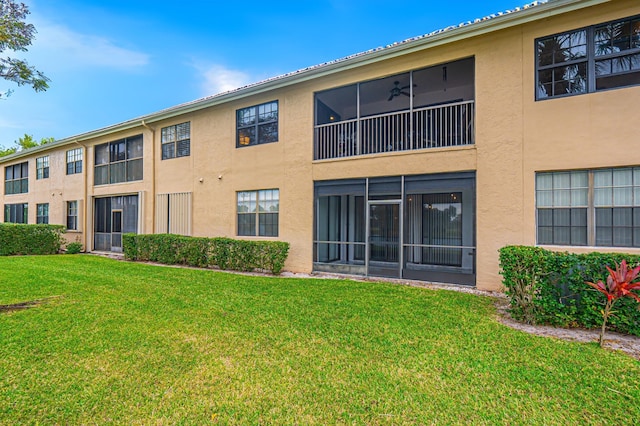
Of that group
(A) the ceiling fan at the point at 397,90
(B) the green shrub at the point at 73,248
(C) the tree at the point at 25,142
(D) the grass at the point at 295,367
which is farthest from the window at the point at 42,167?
(C) the tree at the point at 25,142

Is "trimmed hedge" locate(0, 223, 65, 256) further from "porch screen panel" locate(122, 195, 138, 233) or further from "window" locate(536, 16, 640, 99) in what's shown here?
"window" locate(536, 16, 640, 99)

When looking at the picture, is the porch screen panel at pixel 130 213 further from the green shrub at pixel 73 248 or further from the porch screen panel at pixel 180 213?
the green shrub at pixel 73 248

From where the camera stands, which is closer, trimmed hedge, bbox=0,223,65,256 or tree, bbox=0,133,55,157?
trimmed hedge, bbox=0,223,65,256

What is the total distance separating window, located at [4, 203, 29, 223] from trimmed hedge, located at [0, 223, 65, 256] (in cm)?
761

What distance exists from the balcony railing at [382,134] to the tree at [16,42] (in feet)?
23.5

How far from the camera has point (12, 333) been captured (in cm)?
449

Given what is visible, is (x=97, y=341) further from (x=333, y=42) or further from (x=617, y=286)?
(x=333, y=42)

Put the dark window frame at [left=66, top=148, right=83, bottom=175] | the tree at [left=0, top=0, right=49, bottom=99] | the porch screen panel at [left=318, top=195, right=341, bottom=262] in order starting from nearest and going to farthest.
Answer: the tree at [left=0, top=0, right=49, bottom=99], the porch screen panel at [left=318, top=195, right=341, bottom=262], the dark window frame at [left=66, top=148, right=83, bottom=175]

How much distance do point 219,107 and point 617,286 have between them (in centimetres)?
1237

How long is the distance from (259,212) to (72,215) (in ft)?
44.0

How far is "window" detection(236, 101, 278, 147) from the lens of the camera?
35.7 feet

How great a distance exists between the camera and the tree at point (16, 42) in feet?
20.5

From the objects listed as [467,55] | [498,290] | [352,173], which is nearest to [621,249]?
[498,290]

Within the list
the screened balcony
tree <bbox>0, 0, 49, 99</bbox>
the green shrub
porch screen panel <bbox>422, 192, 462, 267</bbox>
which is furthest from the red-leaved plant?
the green shrub
